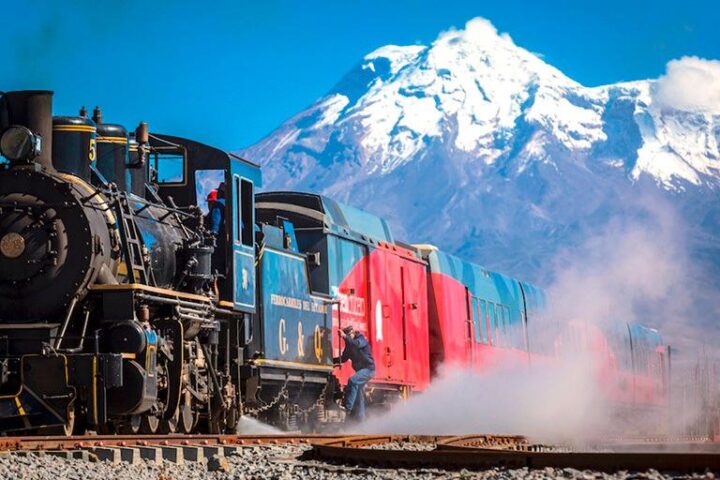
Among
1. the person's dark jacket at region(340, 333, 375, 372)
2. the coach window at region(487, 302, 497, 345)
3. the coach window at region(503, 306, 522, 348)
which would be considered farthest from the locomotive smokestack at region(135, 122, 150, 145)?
the coach window at region(503, 306, 522, 348)

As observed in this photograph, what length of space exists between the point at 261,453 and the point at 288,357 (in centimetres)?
543

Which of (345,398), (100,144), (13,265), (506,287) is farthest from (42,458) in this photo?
(506,287)

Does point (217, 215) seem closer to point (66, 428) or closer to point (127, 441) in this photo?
point (66, 428)

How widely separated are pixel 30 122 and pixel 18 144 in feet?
1.19

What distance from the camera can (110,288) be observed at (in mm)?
14016

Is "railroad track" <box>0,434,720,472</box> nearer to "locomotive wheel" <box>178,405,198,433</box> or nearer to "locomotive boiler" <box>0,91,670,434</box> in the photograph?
"locomotive boiler" <box>0,91,670,434</box>

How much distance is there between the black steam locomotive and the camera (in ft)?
44.8

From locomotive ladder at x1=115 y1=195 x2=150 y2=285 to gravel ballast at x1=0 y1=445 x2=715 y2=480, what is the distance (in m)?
3.54

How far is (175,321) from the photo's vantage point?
14.8 metres

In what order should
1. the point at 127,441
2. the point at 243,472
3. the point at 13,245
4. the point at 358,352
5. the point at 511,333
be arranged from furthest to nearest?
the point at 511,333
the point at 358,352
the point at 13,245
the point at 127,441
the point at 243,472

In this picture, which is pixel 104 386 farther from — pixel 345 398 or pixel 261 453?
pixel 345 398

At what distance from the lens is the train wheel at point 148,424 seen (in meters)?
14.8

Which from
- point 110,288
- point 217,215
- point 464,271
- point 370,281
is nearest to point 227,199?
point 217,215

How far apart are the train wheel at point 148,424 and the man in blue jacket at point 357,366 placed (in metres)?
5.21
